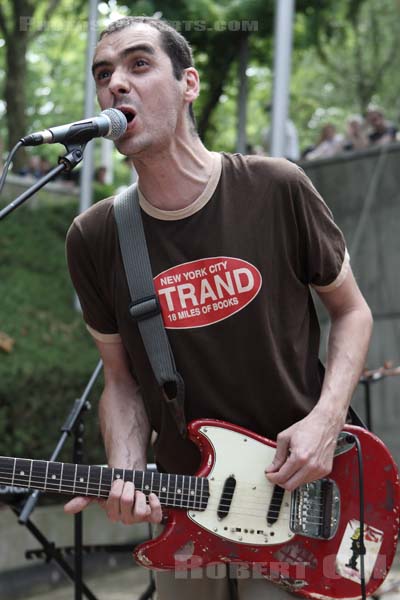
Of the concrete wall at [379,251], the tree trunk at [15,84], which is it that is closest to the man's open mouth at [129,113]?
the concrete wall at [379,251]

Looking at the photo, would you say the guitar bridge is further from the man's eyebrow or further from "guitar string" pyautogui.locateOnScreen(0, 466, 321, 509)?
the man's eyebrow

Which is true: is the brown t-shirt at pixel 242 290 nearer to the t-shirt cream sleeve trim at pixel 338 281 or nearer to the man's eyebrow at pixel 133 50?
the t-shirt cream sleeve trim at pixel 338 281

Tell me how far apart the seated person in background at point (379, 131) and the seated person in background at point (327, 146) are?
1.77ft

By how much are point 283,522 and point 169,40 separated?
1.65 meters

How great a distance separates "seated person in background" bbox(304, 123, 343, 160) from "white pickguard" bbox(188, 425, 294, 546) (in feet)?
25.2

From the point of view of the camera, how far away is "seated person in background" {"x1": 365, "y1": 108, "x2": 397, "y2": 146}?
9.61 metres

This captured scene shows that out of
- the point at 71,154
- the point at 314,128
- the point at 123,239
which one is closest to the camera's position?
the point at 71,154

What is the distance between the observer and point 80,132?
250 centimetres

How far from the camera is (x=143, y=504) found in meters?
2.72

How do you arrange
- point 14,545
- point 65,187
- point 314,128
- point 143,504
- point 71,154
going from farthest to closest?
point 314,128 < point 65,187 < point 14,545 < point 143,504 < point 71,154

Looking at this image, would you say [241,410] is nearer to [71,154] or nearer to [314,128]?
[71,154]

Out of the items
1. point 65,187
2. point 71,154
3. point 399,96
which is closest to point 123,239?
point 71,154

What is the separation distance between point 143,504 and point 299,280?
35.0 inches

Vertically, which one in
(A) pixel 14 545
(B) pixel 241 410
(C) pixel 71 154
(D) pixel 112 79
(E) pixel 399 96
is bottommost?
(A) pixel 14 545
